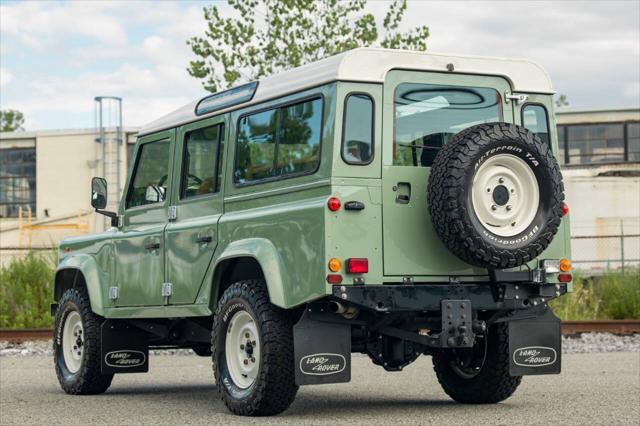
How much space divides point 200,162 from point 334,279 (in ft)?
7.90

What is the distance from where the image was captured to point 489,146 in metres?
7.68

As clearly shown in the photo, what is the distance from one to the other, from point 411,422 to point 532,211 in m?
1.65

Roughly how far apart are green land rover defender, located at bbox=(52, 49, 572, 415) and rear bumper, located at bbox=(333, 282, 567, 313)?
0.03ft

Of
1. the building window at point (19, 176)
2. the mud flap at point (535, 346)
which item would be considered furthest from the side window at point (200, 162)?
the building window at point (19, 176)

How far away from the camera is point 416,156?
8.09 meters

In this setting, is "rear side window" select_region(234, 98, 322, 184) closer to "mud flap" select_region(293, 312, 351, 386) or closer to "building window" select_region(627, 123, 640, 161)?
"mud flap" select_region(293, 312, 351, 386)

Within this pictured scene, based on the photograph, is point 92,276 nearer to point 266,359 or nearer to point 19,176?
point 266,359

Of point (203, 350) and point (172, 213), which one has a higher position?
point (172, 213)

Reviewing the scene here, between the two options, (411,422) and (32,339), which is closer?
(411,422)

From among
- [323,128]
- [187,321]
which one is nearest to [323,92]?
[323,128]

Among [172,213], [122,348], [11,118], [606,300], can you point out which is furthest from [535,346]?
[11,118]

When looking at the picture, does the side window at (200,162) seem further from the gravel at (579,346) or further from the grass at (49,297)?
the grass at (49,297)

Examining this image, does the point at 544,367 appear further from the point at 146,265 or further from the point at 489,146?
the point at 146,265

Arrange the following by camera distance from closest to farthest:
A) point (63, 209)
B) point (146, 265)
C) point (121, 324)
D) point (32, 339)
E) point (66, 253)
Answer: point (146, 265), point (121, 324), point (66, 253), point (32, 339), point (63, 209)
